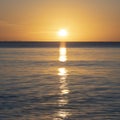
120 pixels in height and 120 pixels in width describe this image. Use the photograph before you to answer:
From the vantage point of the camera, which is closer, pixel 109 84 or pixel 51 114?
pixel 51 114

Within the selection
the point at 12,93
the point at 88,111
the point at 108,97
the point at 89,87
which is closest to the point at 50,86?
the point at 89,87

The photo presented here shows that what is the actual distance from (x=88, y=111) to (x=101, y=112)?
59cm

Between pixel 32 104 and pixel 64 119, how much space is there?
11.4 ft

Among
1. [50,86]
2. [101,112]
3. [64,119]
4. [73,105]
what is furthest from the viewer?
[50,86]

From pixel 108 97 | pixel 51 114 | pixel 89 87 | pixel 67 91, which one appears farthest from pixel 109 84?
pixel 51 114

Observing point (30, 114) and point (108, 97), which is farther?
point (108, 97)

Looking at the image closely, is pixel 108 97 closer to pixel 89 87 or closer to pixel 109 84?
pixel 89 87

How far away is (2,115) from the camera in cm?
1797

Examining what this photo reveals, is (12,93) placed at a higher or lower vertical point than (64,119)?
higher

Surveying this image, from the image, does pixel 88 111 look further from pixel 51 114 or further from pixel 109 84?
pixel 109 84

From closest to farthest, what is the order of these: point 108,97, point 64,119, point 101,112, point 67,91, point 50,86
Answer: point 64,119, point 101,112, point 108,97, point 67,91, point 50,86

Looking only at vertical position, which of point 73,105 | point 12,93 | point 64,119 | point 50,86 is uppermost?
point 50,86

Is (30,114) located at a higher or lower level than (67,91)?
lower

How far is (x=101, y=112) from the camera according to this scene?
18.6 m
